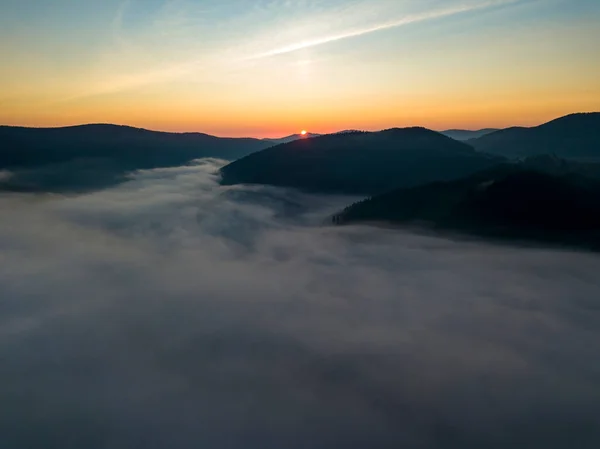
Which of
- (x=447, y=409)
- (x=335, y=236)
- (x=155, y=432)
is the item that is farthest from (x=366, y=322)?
(x=335, y=236)

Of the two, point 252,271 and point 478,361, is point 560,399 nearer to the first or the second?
point 478,361

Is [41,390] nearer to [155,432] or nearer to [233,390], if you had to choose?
[155,432]

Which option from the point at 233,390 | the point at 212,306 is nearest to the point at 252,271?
the point at 212,306

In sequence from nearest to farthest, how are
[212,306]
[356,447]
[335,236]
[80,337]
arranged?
1. [356,447]
2. [80,337]
3. [212,306]
4. [335,236]

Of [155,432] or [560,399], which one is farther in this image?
[560,399]

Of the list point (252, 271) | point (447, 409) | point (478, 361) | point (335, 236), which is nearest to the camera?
point (447, 409)

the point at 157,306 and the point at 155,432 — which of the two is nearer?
the point at 155,432
